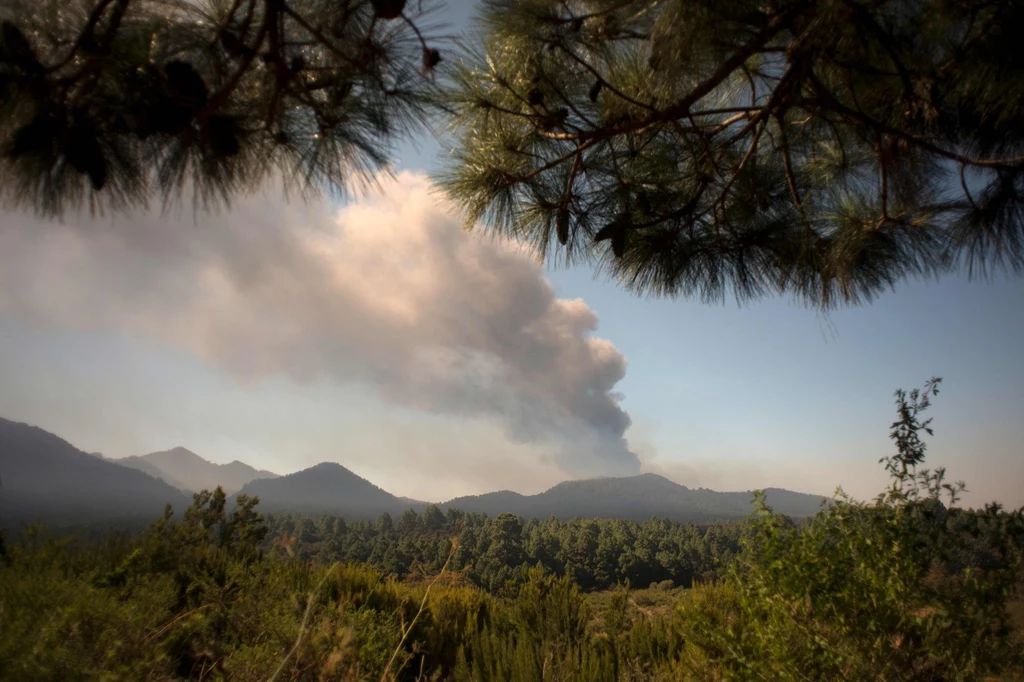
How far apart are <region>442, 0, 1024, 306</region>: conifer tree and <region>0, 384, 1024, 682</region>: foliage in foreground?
1305mm

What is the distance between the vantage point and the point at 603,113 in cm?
196

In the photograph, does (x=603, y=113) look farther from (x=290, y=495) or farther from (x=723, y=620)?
(x=290, y=495)

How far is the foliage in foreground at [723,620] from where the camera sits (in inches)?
44.8

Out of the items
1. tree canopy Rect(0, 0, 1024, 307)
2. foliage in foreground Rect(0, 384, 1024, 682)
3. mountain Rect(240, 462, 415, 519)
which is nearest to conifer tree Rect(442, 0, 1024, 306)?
tree canopy Rect(0, 0, 1024, 307)

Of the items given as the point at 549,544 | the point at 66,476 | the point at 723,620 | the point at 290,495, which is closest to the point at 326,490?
the point at 290,495

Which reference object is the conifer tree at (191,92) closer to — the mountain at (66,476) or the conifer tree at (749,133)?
the conifer tree at (749,133)

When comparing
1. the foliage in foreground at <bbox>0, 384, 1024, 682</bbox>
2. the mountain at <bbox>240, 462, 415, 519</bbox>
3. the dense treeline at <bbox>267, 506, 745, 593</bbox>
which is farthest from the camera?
the mountain at <bbox>240, 462, 415, 519</bbox>

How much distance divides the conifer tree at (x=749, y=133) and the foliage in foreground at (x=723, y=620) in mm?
1305

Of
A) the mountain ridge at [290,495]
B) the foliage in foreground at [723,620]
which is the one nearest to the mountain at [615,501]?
the mountain ridge at [290,495]

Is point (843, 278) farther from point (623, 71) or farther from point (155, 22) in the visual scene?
point (155, 22)

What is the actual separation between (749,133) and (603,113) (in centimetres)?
74

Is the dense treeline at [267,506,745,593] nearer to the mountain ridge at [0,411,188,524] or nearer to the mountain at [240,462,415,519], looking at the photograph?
the mountain ridge at [0,411,188,524]

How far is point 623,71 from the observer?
1.90 meters

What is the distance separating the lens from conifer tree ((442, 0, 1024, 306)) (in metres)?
1.50
